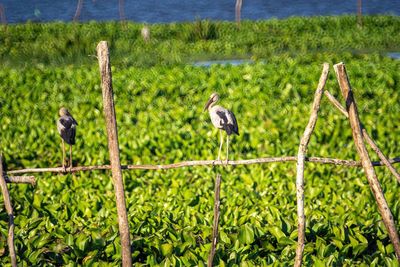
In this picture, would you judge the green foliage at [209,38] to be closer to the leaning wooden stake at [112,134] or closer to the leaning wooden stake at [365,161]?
the leaning wooden stake at [112,134]

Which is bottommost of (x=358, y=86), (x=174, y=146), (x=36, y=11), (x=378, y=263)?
(x=378, y=263)

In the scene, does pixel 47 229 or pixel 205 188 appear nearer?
pixel 47 229

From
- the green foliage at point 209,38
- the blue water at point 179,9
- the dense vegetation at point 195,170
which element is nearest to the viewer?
the dense vegetation at point 195,170

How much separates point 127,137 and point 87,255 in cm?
332

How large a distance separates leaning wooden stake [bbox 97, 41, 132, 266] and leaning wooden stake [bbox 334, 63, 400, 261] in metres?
0.97

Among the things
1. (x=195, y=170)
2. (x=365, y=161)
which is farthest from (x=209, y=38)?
(x=365, y=161)

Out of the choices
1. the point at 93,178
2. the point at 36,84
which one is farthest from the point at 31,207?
the point at 36,84

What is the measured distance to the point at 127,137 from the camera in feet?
22.2

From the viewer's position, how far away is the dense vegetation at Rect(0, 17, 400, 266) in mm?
3590

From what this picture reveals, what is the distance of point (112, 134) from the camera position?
106 inches

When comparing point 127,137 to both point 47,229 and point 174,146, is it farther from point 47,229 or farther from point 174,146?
point 47,229

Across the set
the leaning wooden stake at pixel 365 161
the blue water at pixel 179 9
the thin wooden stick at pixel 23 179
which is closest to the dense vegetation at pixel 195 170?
the leaning wooden stake at pixel 365 161

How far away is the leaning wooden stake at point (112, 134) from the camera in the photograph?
2604 millimetres

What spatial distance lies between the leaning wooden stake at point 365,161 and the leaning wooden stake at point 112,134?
0.97 metres
